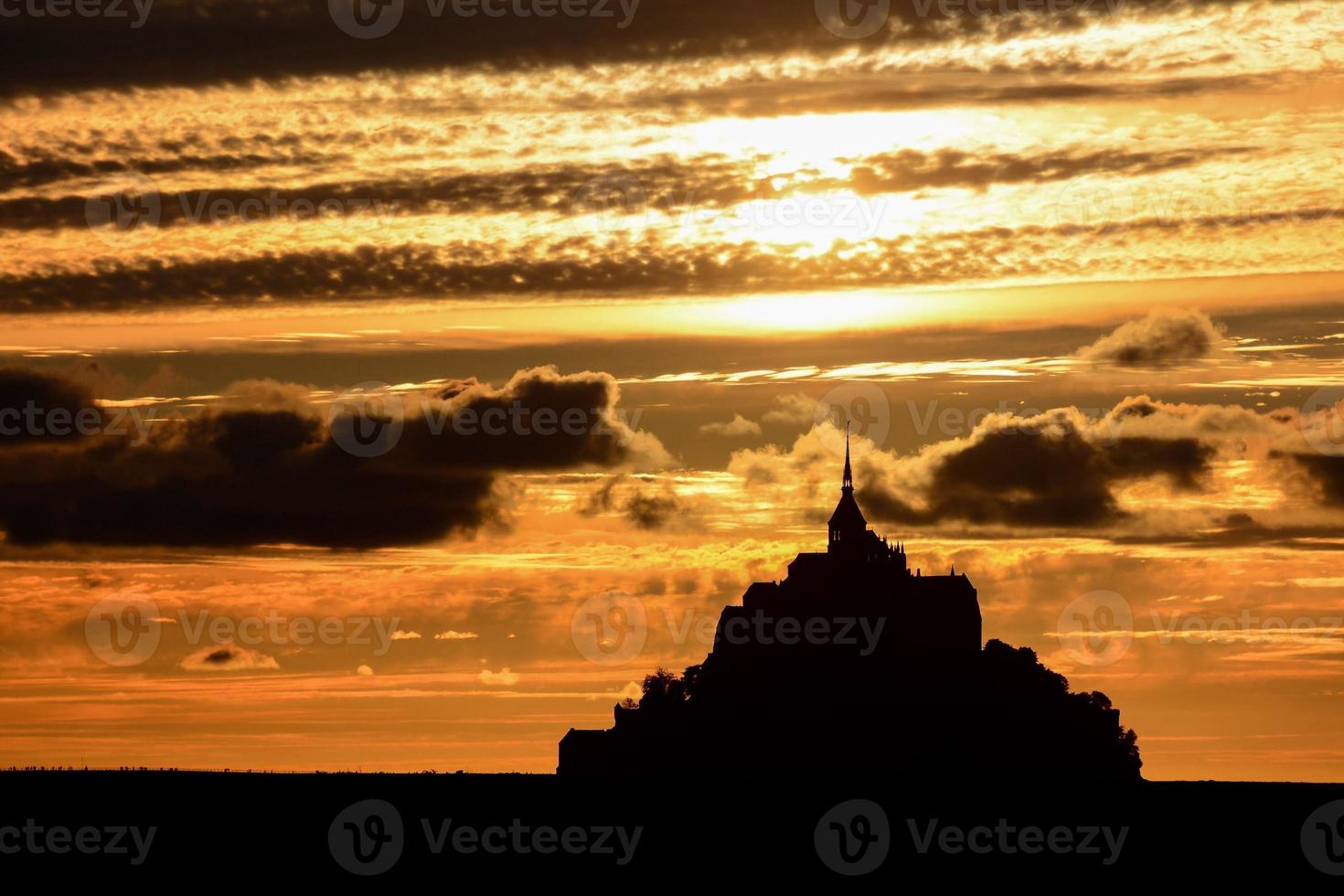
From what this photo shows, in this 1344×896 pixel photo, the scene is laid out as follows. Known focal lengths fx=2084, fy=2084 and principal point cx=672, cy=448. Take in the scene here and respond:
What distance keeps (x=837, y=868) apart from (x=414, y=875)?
40.4m

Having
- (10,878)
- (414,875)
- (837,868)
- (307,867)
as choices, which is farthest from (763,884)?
(10,878)

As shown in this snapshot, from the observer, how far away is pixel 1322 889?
173500 millimetres

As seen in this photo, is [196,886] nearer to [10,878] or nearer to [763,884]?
[10,878]

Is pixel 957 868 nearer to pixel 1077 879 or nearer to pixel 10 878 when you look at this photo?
pixel 1077 879

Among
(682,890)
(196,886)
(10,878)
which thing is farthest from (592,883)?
(10,878)

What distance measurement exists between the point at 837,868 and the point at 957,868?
12.8 m

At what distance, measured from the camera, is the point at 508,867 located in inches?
7569

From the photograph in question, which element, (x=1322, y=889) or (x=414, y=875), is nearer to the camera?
(x=1322, y=889)

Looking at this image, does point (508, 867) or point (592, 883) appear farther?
point (508, 867)

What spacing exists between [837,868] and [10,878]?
75932 millimetres

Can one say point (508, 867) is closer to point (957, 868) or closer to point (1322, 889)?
point (957, 868)

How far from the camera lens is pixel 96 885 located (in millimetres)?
178375

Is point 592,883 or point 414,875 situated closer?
point 592,883

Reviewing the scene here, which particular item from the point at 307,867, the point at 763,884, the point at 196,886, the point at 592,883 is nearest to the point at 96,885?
the point at 196,886
